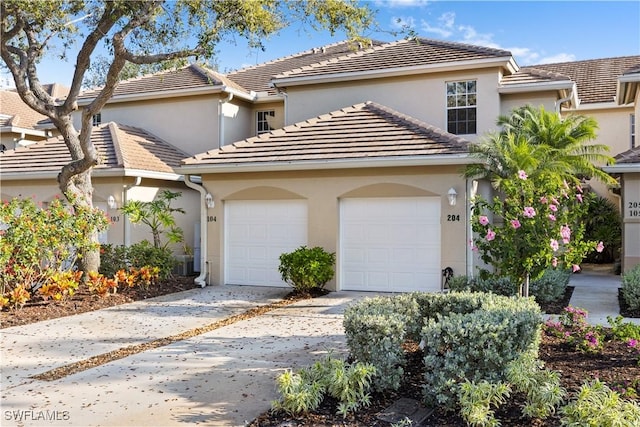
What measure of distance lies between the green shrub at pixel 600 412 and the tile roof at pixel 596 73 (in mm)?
17112

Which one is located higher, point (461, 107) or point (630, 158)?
point (461, 107)

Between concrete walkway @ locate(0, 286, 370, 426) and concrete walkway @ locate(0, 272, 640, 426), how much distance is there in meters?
0.01

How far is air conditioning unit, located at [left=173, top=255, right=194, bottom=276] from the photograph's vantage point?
16.4 meters

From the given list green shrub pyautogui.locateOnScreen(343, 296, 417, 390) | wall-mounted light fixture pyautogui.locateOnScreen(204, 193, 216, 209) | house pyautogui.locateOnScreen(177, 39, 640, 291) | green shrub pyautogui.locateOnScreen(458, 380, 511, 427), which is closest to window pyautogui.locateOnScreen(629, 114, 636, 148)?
house pyautogui.locateOnScreen(177, 39, 640, 291)

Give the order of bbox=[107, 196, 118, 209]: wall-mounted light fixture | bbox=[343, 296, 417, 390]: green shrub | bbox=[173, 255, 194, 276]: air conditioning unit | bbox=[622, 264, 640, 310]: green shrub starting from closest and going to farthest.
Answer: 1. bbox=[343, 296, 417, 390]: green shrub
2. bbox=[622, 264, 640, 310]: green shrub
3. bbox=[107, 196, 118, 209]: wall-mounted light fixture
4. bbox=[173, 255, 194, 276]: air conditioning unit

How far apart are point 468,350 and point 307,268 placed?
7.19m

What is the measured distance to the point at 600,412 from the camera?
4.36 m

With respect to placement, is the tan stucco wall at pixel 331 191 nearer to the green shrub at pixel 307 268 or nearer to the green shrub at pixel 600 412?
the green shrub at pixel 307 268

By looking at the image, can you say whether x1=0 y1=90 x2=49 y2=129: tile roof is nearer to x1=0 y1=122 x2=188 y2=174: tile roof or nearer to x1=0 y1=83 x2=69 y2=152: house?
x1=0 y1=83 x2=69 y2=152: house

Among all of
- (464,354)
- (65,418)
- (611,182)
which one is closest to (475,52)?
(611,182)

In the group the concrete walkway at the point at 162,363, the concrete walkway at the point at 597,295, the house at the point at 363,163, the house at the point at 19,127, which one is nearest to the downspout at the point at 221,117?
the house at the point at 363,163

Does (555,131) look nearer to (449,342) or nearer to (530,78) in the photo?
(530,78)

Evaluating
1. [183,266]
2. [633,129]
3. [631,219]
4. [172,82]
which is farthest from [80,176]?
[633,129]

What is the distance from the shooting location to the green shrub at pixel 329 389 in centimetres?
511
